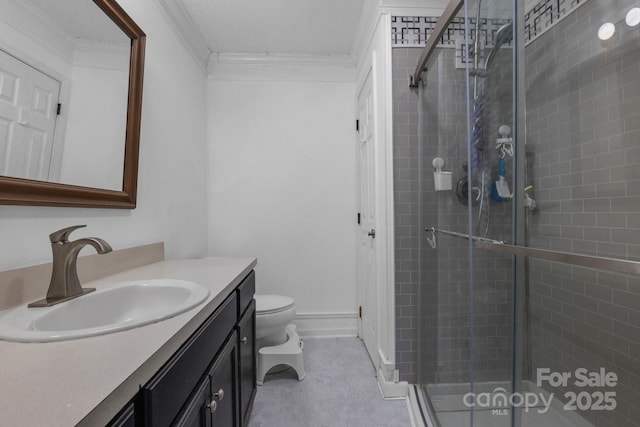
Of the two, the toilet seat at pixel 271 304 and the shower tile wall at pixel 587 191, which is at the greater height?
the shower tile wall at pixel 587 191

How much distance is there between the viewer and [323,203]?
2402mm

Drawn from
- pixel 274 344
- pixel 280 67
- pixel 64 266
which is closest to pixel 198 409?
pixel 64 266

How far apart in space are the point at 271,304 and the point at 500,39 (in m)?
1.73

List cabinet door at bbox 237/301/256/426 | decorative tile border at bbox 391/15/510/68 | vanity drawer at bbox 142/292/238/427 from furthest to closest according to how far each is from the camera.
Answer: cabinet door at bbox 237/301/256/426 → decorative tile border at bbox 391/15/510/68 → vanity drawer at bbox 142/292/238/427

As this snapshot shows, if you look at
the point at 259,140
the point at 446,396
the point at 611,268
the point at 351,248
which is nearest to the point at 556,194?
the point at 611,268

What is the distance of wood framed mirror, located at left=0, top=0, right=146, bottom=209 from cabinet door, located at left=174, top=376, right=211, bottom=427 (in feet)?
2.37

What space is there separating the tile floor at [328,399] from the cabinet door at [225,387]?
1.58 ft

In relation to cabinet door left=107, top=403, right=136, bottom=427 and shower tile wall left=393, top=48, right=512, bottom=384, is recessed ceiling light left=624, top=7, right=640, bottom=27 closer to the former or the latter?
shower tile wall left=393, top=48, right=512, bottom=384

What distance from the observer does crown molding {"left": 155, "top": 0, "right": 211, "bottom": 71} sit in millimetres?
1710

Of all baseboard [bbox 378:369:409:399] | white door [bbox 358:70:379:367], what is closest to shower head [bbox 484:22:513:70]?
white door [bbox 358:70:379:367]

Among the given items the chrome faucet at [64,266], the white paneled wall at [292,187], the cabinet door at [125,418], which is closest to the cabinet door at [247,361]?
A: the chrome faucet at [64,266]

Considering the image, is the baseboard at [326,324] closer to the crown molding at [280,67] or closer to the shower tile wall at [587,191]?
the shower tile wall at [587,191]

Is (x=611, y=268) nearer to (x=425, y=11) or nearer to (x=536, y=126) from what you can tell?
(x=536, y=126)

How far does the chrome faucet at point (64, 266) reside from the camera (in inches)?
31.3
